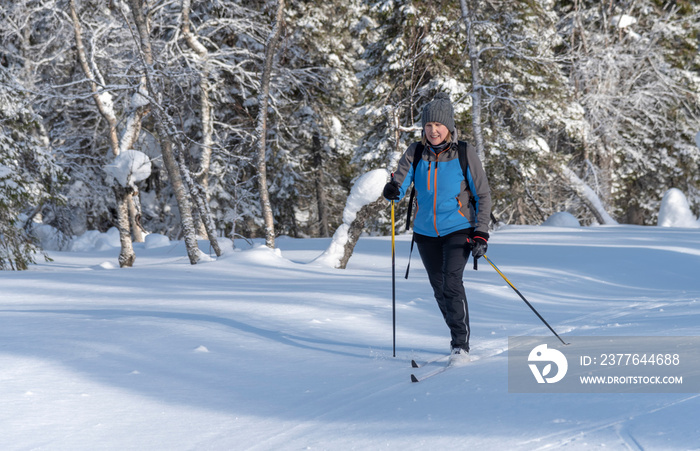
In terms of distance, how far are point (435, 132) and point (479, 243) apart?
86 cm

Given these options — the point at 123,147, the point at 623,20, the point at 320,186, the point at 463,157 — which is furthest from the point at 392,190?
the point at 623,20

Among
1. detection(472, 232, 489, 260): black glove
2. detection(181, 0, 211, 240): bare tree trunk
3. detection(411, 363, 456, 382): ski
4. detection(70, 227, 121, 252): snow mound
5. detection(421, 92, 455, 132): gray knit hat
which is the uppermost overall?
detection(181, 0, 211, 240): bare tree trunk

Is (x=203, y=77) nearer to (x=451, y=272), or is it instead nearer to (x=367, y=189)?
(x=367, y=189)

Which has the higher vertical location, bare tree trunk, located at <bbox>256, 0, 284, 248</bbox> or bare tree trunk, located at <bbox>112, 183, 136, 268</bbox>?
bare tree trunk, located at <bbox>256, 0, 284, 248</bbox>

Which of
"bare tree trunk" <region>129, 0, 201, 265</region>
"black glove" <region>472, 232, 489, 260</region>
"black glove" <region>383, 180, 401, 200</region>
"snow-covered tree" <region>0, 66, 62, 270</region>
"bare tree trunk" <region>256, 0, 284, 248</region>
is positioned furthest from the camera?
"bare tree trunk" <region>256, 0, 284, 248</region>

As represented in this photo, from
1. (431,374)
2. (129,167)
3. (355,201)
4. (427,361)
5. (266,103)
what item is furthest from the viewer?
(266,103)

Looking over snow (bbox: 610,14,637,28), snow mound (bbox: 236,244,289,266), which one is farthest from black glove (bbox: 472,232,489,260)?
snow (bbox: 610,14,637,28)

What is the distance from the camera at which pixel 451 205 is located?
4.43 m

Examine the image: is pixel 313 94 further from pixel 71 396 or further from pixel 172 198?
pixel 71 396

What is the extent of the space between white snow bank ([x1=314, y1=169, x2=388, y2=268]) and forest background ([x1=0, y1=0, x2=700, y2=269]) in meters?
0.27

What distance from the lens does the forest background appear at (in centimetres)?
1278

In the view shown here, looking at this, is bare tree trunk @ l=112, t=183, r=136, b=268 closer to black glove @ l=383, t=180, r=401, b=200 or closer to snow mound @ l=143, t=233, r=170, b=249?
snow mound @ l=143, t=233, r=170, b=249

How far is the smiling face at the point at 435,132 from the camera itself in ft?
14.4

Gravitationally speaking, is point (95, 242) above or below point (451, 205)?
below
